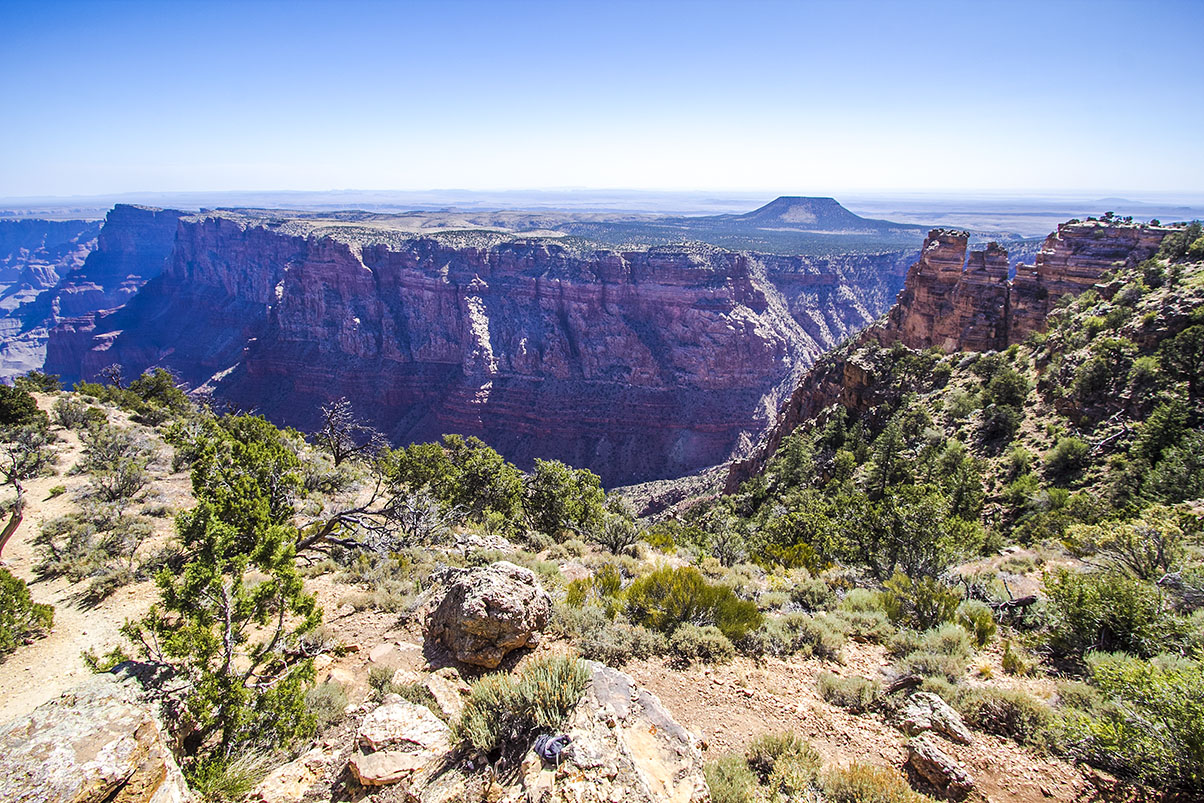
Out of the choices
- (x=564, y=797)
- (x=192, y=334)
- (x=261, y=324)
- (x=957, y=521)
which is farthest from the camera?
(x=192, y=334)

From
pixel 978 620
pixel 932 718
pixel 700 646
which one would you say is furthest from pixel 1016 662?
pixel 700 646

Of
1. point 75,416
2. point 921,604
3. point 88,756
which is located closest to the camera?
point 88,756

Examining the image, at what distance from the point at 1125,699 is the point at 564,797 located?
22.6 ft

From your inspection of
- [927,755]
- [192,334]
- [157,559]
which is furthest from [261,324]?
[927,755]

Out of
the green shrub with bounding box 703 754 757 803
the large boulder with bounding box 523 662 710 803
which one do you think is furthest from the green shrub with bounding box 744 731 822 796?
the large boulder with bounding box 523 662 710 803

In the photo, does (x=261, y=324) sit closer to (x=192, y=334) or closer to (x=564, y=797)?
(x=192, y=334)

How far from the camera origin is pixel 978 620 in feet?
33.4

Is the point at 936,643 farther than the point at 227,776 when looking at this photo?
Yes

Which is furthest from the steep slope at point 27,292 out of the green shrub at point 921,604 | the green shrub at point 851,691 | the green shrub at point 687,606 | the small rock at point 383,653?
the green shrub at point 921,604

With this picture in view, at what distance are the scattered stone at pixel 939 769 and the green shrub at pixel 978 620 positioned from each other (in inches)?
165

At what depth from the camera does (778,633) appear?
10.1 m

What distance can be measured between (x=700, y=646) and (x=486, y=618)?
4000 millimetres

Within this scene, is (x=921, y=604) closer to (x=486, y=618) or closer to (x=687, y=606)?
(x=687, y=606)

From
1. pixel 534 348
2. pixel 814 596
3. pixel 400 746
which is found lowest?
pixel 534 348
